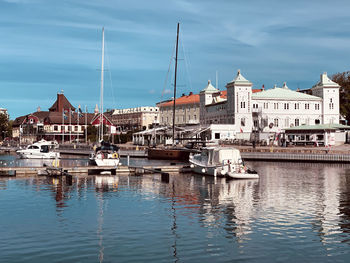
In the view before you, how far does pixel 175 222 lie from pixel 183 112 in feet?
432

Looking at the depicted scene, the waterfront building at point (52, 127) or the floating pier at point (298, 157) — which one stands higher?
the waterfront building at point (52, 127)

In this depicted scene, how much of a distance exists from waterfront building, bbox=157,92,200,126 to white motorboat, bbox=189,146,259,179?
90.7 metres

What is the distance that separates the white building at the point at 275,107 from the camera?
117m

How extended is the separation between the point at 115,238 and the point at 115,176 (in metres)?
30.7

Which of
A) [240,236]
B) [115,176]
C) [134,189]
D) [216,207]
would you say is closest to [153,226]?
[240,236]

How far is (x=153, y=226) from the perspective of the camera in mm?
25734

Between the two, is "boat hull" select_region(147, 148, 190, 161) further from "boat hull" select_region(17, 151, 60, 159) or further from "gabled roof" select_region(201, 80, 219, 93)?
"gabled roof" select_region(201, 80, 219, 93)

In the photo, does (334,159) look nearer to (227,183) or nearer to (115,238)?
(227,183)

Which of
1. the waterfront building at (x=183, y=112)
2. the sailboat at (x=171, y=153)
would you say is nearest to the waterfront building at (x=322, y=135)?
the sailboat at (x=171, y=153)

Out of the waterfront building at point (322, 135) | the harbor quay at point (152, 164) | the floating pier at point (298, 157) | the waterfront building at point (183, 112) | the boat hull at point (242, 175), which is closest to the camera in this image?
the boat hull at point (242, 175)

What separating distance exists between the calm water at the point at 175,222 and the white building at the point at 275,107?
71.9 metres

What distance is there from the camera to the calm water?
20484 millimetres

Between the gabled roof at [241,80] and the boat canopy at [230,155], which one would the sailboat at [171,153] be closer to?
the boat canopy at [230,155]

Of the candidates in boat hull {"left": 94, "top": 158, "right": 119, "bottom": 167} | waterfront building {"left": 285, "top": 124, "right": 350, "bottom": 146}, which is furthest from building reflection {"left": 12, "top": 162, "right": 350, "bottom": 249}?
waterfront building {"left": 285, "top": 124, "right": 350, "bottom": 146}
